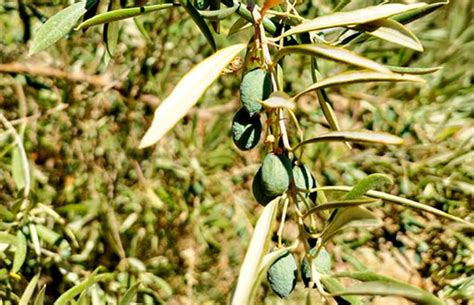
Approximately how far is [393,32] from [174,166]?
104 cm

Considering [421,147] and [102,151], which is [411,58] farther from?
[102,151]

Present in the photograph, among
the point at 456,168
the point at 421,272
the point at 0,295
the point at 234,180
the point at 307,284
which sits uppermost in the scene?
the point at 307,284

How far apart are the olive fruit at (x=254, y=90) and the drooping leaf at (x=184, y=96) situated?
0.02 m

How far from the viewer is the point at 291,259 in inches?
24.6

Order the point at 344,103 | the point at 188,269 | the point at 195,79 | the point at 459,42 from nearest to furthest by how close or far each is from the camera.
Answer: the point at 195,79, the point at 188,269, the point at 459,42, the point at 344,103

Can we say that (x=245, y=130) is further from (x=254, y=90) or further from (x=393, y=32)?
(x=393, y=32)

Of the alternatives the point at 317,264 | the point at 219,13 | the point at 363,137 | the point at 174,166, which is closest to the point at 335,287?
the point at 317,264

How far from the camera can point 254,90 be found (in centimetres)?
60

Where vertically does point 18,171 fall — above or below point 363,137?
below

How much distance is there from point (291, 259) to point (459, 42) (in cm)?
147

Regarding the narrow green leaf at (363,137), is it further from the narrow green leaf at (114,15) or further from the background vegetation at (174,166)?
the background vegetation at (174,166)

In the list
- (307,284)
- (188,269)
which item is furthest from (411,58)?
(307,284)

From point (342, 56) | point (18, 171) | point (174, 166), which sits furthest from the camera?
point (174, 166)

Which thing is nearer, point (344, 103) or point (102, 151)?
point (102, 151)
